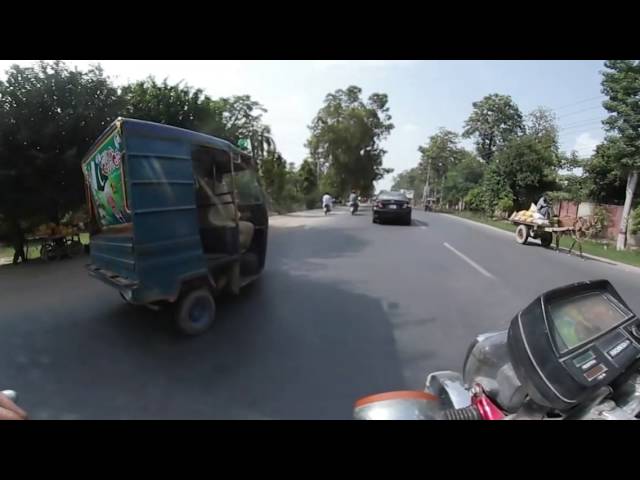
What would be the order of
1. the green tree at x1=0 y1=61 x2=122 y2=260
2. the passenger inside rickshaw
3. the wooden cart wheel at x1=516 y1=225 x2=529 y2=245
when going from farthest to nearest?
1. the wooden cart wheel at x1=516 y1=225 x2=529 y2=245
2. the green tree at x1=0 y1=61 x2=122 y2=260
3. the passenger inside rickshaw

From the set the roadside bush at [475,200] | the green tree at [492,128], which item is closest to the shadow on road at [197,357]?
the green tree at [492,128]

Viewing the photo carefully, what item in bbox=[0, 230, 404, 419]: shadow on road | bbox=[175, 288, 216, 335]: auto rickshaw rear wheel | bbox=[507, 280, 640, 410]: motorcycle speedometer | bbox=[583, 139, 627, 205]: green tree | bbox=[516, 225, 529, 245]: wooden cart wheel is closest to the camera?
bbox=[507, 280, 640, 410]: motorcycle speedometer

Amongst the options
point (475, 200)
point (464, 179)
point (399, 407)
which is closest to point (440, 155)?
point (464, 179)

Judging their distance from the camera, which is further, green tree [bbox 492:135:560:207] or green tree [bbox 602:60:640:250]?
green tree [bbox 492:135:560:207]

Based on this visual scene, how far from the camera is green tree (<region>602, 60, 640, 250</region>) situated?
759 centimetres

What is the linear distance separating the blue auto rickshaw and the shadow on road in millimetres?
381

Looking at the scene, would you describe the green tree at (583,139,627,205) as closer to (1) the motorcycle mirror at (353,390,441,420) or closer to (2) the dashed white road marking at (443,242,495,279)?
(2) the dashed white road marking at (443,242,495,279)

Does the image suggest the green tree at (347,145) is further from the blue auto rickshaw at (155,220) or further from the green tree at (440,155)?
the blue auto rickshaw at (155,220)

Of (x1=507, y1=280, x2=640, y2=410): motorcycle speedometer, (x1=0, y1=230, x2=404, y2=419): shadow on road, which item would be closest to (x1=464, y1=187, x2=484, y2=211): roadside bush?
(x1=0, y1=230, x2=404, y2=419): shadow on road

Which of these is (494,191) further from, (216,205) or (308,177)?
(216,205)

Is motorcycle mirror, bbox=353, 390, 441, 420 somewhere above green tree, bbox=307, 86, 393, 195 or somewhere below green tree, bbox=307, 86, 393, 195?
below

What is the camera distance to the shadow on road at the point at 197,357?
1.96m
